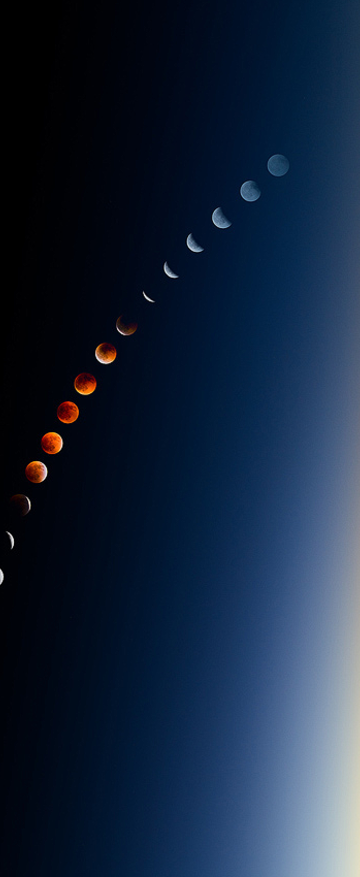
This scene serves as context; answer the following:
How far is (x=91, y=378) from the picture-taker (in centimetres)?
122

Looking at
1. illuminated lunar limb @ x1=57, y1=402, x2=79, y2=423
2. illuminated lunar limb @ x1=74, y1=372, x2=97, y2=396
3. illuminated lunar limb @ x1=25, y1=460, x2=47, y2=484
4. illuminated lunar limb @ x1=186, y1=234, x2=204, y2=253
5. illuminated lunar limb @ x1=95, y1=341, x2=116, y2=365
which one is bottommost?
illuminated lunar limb @ x1=25, y1=460, x2=47, y2=484

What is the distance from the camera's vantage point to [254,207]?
1236mm

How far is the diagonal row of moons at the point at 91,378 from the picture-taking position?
1196mm

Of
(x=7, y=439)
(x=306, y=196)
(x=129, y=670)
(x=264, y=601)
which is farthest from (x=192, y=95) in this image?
(x=129, y=670)

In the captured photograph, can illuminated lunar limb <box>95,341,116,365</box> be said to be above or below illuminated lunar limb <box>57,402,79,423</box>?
above

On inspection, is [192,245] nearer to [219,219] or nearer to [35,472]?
[219,219]

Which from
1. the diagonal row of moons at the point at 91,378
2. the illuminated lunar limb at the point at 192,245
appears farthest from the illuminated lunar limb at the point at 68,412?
the illuminated lunar limb at the point at 192,245

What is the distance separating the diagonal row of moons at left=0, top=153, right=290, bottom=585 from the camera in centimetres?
120

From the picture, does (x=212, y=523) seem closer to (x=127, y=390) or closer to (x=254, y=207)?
(x=127, y=390)

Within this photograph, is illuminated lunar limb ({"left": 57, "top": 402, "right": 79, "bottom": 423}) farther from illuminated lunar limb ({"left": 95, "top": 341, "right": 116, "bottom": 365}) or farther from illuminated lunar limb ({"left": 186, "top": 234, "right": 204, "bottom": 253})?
illuminated lunar limb ({"left": 186, "top": 234, "right": 204, "bottom": 253})

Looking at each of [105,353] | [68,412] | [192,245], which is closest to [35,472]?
[68,412]

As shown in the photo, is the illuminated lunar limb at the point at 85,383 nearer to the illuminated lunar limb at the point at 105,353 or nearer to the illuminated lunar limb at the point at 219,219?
the illuminated lunar limb at the point at 105,353

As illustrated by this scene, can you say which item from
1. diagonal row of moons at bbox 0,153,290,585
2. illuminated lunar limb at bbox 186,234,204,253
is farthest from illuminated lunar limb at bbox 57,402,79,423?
illuminated lunar limb at bbox 186,234,204,253

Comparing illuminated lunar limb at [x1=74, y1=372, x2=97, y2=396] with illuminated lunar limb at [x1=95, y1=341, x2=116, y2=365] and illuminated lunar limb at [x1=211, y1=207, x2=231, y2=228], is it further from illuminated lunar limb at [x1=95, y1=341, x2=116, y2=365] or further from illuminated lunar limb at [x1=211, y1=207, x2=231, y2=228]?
illuminated lunar limb at [x1=211, y1=207, x2=231, y2=228]
